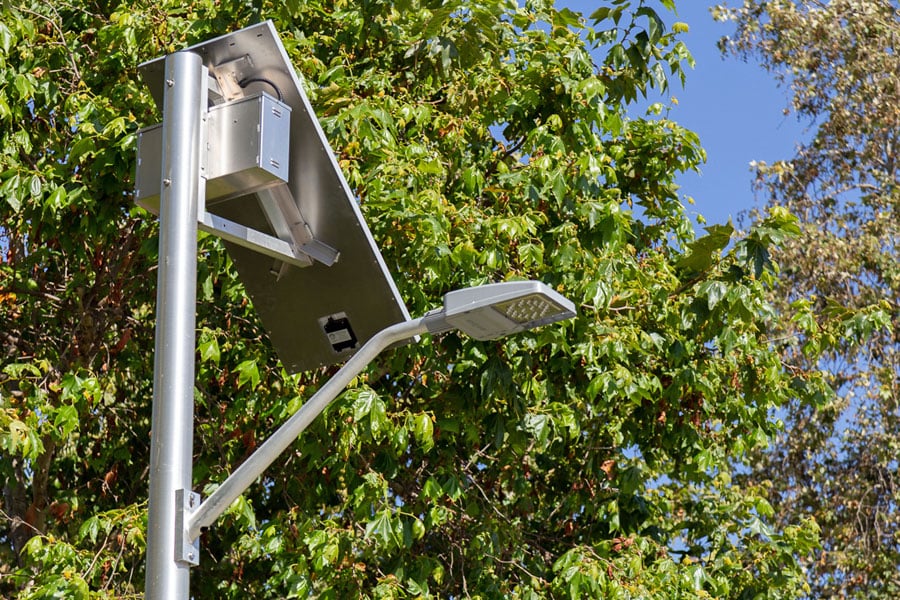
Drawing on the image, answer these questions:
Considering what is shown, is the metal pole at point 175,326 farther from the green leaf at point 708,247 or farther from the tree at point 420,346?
the green leaf at point 708,247

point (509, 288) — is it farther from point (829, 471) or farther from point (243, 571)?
point (829, 471)

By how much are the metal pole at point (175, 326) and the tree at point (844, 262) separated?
12.5 m

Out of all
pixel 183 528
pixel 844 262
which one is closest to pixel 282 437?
pixel 183 528

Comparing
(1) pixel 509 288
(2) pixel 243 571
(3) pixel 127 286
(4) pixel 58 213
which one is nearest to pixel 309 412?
(1) pixel 509 288

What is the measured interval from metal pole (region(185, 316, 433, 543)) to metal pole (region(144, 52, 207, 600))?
0.09m

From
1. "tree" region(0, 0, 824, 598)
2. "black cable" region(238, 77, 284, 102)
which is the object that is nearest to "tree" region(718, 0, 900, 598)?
"tree" region(0, 0, 824, 598)

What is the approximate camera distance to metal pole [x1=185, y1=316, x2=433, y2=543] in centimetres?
427

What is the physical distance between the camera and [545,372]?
8797mm

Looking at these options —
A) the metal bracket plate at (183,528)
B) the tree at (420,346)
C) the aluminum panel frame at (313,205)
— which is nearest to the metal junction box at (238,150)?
the aluminum panel frame at (313,205)

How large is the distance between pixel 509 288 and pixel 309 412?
0.76 metres

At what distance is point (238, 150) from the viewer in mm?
4707

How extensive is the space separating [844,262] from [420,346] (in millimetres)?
11127

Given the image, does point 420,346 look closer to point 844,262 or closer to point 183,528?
point 183,528

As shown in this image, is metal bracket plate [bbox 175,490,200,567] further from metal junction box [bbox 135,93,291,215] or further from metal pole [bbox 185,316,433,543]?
metal junction box [bbox 135,93,291,215]
